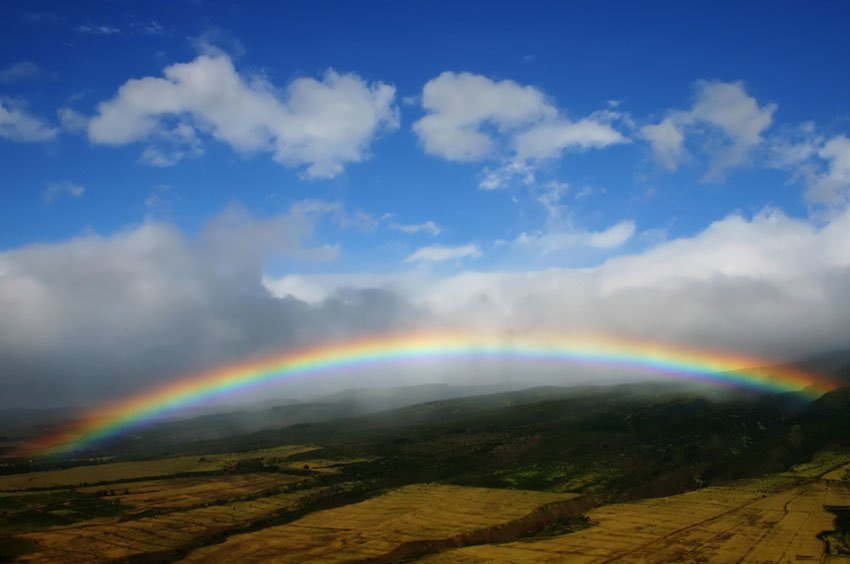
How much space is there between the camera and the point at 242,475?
169500 mm

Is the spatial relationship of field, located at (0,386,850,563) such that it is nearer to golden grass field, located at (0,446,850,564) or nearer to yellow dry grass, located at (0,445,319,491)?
golden grass field, located at (0,446,850,564)

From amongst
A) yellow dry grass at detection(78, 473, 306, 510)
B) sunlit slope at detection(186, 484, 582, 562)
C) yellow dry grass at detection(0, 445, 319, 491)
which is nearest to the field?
sunlit slope at detection(186, 484, 582, 562)

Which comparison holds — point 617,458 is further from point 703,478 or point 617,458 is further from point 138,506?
point 138,506

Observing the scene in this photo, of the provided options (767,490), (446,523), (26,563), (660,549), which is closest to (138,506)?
(26,563)

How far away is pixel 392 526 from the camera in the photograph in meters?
96.4

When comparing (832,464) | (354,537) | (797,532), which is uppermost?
(354,537)

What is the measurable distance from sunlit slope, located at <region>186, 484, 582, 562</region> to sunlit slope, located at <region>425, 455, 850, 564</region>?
31.1 ft

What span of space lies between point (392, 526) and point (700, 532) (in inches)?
1863

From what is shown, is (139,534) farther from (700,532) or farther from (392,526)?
(700,532)

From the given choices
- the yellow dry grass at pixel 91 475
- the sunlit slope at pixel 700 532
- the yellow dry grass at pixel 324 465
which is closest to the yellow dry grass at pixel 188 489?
the yellow dry grass at pixel 324 465

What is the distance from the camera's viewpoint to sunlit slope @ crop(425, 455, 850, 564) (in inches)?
2950

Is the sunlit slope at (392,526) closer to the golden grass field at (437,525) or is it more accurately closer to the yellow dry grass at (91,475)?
the golden grass field at (437,525)

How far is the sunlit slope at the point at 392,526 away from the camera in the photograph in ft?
267

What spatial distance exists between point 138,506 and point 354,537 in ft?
191
